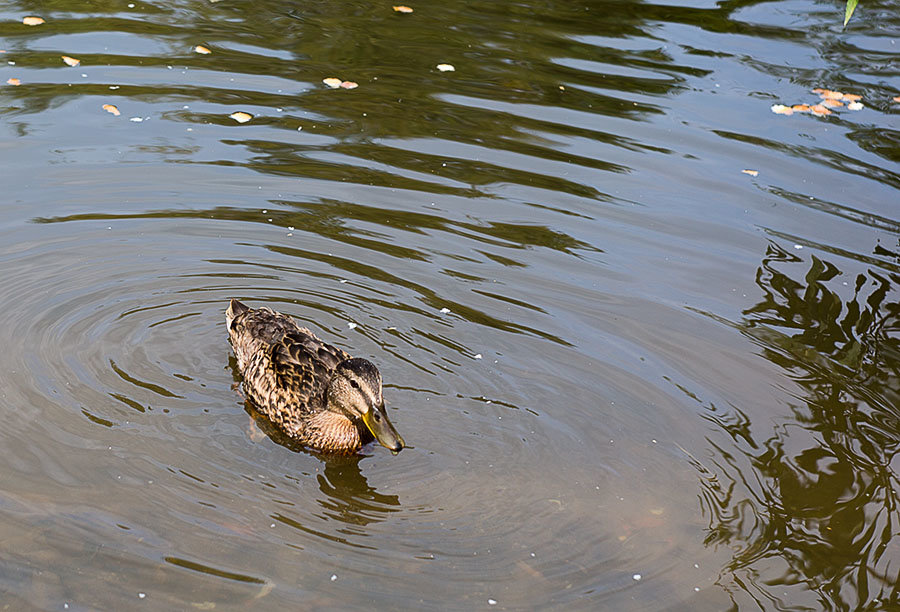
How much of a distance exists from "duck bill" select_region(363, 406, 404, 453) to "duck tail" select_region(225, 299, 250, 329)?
4.67ft

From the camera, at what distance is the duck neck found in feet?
19.9

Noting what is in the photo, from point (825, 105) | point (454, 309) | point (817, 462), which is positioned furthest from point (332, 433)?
point (825, 105)

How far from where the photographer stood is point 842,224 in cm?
895

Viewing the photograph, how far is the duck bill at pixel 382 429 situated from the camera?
5.73 metres

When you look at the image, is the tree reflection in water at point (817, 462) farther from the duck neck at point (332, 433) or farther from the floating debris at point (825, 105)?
the floating debris at point (825, 105)

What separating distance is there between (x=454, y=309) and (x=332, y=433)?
1.57m

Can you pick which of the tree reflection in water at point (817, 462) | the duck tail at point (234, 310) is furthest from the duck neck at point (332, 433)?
the tree reflection in water at point (817, 462)

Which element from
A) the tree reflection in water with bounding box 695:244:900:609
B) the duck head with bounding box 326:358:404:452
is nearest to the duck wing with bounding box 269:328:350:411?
the duck head with bounding box 326:358:404:452

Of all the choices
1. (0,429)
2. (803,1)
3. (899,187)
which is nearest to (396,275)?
(0,429)

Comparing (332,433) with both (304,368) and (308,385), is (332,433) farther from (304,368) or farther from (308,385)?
(304,368)

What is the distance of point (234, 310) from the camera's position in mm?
6848

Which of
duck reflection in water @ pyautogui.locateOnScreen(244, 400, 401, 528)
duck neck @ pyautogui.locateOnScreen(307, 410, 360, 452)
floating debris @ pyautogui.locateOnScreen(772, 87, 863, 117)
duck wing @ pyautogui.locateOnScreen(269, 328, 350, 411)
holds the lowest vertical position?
duck reflection in water @ pyautogui.locateOnScreen(244, 400, 401, 528)

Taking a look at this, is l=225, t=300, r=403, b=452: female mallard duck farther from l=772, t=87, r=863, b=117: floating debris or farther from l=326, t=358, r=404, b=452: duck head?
l=772, t=87, r=863, b=117: floating debris

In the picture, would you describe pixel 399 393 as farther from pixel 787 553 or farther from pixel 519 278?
pixel 787 553
